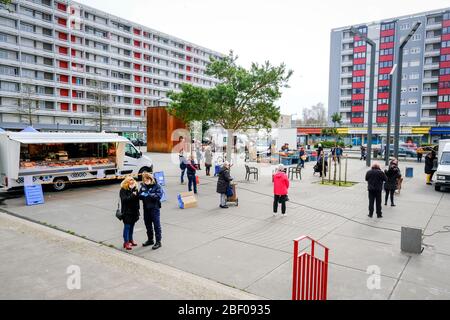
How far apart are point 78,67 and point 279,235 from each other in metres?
66.2

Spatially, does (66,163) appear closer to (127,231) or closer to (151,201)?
(127,231)

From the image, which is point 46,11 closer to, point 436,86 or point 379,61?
point 379,61

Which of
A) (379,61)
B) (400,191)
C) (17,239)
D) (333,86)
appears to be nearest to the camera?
(17,239)

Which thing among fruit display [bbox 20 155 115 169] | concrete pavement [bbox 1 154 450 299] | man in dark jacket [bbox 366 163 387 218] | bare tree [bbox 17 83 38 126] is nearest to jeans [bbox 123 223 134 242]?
concrete pavement [bbox 1 154 450 299]

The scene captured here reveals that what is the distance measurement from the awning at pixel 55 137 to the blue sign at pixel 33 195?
2.18m

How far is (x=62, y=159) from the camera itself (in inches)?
623

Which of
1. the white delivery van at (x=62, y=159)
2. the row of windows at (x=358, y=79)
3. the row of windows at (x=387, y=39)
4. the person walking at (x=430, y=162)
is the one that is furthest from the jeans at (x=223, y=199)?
the row of windows at (x=387, y=39)

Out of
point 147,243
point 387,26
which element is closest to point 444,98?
point 387,26

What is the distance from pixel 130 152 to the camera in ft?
58.5

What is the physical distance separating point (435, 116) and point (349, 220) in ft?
223

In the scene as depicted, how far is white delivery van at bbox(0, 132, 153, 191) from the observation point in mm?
13023

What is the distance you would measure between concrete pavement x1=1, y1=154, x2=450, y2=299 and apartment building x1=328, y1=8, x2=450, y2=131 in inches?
2314

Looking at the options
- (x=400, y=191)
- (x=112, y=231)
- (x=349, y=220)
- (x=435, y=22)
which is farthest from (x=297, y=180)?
(x=435, y=22)

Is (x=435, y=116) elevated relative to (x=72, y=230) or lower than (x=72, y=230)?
elevated
